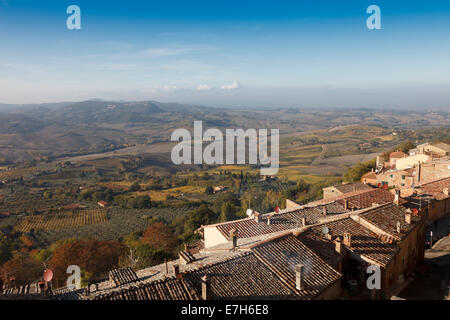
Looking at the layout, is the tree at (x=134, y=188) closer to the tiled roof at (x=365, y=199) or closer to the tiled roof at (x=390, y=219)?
the tiled roof at (x=365, y=199)

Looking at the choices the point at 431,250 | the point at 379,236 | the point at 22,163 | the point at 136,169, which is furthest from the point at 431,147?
the point at 22,163

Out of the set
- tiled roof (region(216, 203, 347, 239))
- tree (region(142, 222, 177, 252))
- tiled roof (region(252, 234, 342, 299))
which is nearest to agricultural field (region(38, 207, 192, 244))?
tree (region(142, 222, 177, 252))

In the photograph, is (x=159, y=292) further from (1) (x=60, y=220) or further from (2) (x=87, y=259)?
(1) (x=60, y=220)

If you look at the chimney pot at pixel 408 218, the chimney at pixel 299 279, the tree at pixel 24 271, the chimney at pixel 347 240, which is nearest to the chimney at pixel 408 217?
the chimney pot at pixel 408 218

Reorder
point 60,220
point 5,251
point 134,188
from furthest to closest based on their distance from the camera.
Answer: point 134,188, point 60,220, point 5,251

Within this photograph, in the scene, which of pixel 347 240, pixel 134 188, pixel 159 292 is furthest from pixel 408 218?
pixel 134 188

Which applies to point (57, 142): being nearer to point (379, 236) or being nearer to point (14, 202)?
point (14, 202)
